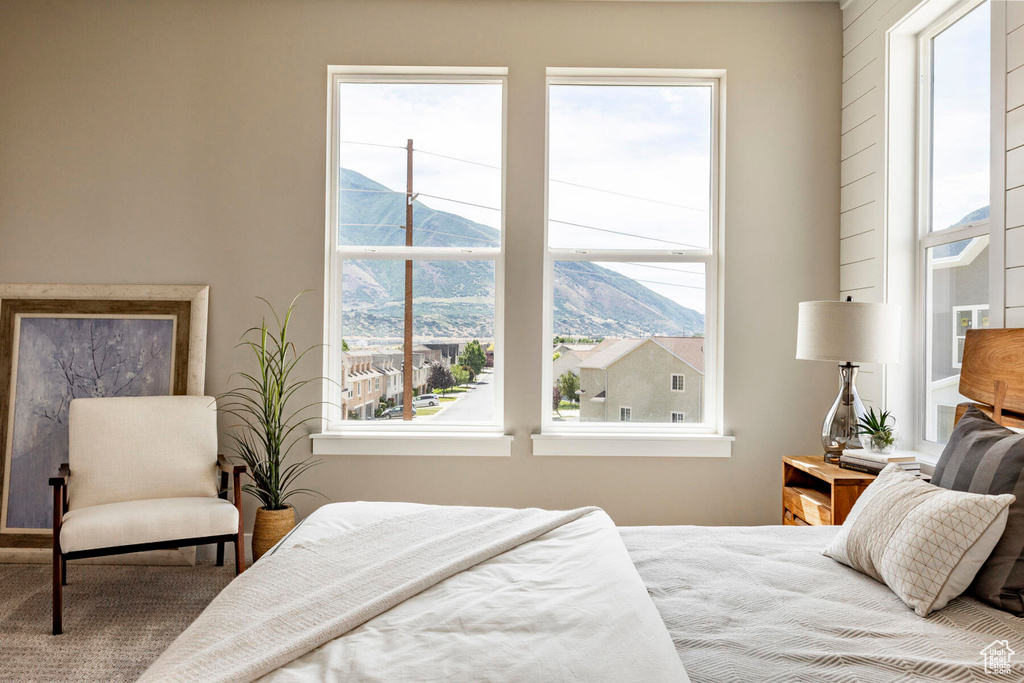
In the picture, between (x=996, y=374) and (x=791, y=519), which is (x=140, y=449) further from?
(x=996, y=374)

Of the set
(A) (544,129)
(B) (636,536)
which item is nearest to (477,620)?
(B) (636,536)

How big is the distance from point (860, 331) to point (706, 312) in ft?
3.23

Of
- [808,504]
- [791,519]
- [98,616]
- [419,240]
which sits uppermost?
[419,240]

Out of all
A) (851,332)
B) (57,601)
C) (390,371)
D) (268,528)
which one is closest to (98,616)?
(57,601)

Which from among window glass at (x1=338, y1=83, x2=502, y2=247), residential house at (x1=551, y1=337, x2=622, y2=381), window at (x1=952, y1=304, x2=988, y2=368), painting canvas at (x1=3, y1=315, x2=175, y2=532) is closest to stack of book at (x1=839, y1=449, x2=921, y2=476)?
window at (x1=952, y1=304, x2=988, y2=368)

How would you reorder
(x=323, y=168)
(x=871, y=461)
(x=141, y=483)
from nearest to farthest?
(x=871, y=461), (x=141, y=483), (x=323, y=168)

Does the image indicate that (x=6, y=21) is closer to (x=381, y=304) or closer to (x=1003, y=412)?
(x=381, y=304)

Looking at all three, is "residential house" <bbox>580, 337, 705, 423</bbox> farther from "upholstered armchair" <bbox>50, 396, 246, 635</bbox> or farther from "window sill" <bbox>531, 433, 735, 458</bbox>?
"upholstered armchair" <bbox>50, 396, 246, 635</bbox>

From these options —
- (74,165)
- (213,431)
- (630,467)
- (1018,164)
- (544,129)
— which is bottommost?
(630,467)

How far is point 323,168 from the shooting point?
3.22m

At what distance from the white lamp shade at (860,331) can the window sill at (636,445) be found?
90 centimetres

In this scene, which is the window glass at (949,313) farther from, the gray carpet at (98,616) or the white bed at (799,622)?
the gray carpet at (98,616)

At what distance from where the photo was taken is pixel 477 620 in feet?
4.05

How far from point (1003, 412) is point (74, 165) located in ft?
14.5
